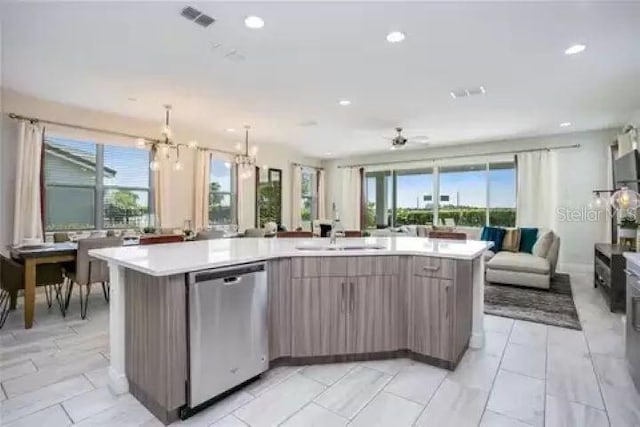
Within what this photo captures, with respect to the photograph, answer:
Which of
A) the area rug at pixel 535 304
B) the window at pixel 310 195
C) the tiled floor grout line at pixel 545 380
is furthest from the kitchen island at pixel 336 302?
the window at pixel 310 195

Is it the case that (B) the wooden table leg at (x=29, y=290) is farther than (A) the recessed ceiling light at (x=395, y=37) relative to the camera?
Yes

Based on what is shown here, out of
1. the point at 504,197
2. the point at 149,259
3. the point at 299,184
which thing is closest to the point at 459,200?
the point at 504,197

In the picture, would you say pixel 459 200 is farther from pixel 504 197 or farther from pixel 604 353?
pixel 604 353

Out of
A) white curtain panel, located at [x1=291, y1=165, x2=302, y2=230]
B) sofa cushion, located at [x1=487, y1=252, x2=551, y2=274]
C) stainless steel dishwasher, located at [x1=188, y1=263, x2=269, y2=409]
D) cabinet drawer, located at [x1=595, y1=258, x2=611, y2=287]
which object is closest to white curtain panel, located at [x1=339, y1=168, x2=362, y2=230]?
white curtain panel, located at [x1=291, y1=165, x2=302, y2=230]

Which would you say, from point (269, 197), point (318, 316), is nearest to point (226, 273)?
point (318, 316)

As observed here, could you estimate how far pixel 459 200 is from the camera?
26.4 ft

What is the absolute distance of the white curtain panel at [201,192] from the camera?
6.39 metres

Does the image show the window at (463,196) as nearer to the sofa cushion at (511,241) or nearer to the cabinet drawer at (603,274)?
the sofa cushion at (511,241)

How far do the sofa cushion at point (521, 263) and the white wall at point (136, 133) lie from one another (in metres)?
4.81

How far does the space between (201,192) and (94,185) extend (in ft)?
5.57

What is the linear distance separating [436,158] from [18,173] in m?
7.65

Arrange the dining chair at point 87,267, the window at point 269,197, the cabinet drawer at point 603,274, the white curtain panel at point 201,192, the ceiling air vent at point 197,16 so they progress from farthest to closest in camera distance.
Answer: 1. the window at point 269,197
2. the white curtain panel at point 201,192
3. the cabinet drawer at point 603,274
4. the dining chair at point 87,267
5. the ceiling air vent at point 197,16

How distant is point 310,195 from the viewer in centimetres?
973

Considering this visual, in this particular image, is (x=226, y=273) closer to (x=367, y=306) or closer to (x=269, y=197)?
(x=367, y=306)
